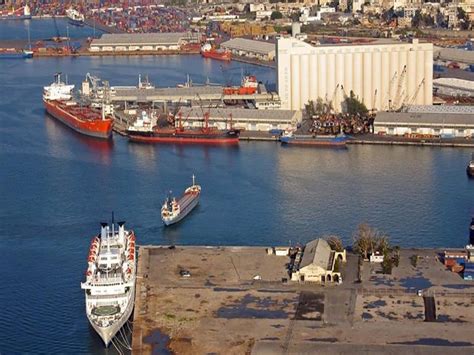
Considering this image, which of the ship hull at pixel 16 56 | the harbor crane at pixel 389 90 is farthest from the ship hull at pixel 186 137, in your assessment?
the ship hull at pixel 16 56

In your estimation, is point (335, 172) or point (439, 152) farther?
point (439, 152)

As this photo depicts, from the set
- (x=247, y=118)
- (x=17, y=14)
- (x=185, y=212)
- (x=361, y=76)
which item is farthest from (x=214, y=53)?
(x=17, y=14)

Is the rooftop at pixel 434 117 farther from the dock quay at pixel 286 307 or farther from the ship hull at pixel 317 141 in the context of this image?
the dock quay at pixel 286 307

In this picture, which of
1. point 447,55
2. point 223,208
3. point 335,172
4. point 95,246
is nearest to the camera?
point 95,246

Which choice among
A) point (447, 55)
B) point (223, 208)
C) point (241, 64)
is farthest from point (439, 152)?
point (241, 64)

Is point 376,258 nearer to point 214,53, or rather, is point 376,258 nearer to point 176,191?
point 176,191

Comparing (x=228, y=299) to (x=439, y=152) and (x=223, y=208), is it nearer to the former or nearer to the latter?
(x=223, y=208)
